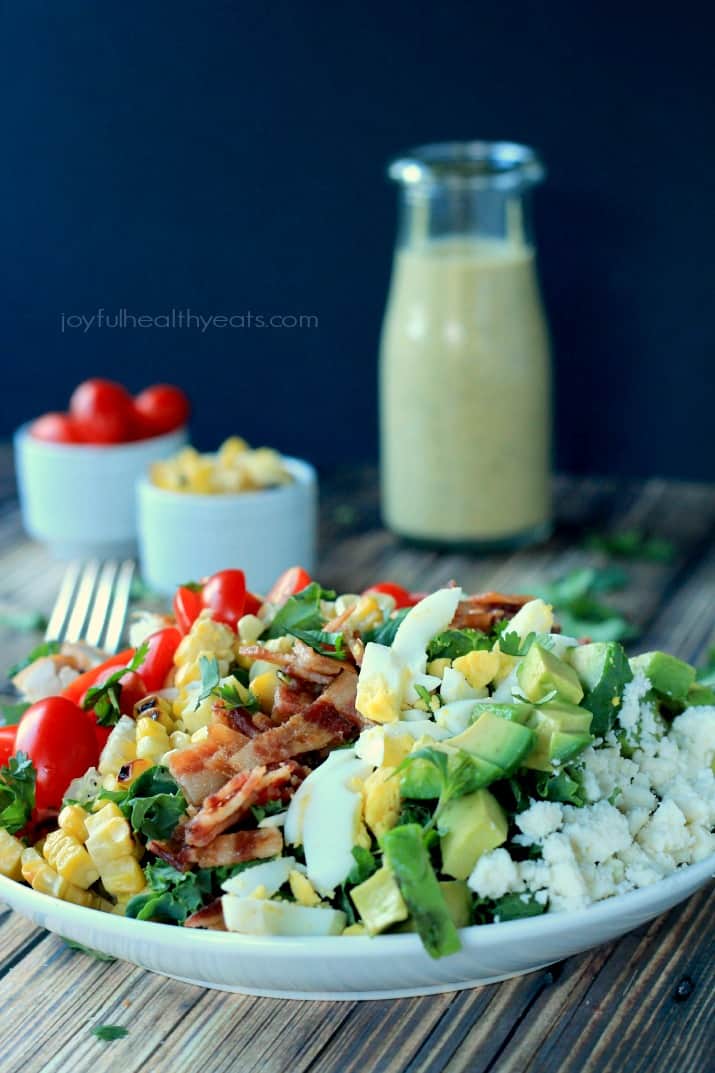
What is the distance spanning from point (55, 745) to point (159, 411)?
68.1 inches

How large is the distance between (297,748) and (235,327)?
8.59 ft

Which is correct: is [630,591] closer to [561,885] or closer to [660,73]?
[660,73]

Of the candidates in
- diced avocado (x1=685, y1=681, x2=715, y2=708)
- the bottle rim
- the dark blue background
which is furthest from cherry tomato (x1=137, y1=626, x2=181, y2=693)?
the dark blue background

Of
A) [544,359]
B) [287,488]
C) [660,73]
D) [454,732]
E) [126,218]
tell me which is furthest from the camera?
[126,218]

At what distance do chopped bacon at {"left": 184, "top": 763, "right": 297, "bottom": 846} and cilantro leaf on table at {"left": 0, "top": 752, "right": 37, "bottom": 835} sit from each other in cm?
Answer: 24

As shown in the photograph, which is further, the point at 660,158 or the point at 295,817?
the point at 660,158

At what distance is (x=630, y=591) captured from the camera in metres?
2.84

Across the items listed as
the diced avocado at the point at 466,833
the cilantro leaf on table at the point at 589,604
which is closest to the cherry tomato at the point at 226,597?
the diced avocado at the point at 466,833

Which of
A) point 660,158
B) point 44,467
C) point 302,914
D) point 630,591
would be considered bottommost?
point 630,591

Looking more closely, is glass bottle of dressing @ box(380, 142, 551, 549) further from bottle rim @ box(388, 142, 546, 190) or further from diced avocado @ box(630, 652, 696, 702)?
diced avocado @ box(630, 652, 696, 702)

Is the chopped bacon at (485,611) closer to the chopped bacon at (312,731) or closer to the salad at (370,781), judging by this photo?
the salad at (370,781)

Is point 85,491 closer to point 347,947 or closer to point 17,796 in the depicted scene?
point 17,796

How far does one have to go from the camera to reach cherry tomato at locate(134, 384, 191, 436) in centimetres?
321

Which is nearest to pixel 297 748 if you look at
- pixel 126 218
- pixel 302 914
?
pixel 302 914
